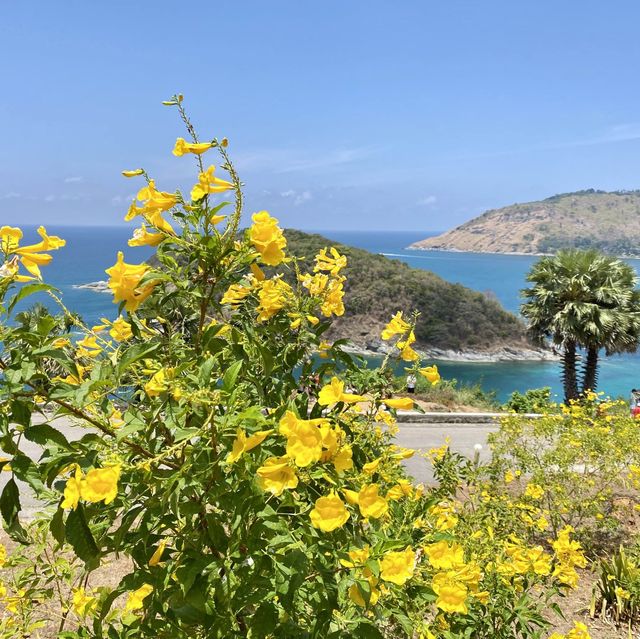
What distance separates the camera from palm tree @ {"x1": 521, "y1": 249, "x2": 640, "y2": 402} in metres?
13.3

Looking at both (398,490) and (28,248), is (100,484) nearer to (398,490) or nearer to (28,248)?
(28,248)

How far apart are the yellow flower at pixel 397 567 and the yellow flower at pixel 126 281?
789 millimetres

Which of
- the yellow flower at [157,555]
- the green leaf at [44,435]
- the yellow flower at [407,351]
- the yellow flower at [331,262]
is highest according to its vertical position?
the yellow flower at [331,262]

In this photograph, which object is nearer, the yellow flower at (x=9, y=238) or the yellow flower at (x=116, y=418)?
the yellow flower at (x=9, y=238)

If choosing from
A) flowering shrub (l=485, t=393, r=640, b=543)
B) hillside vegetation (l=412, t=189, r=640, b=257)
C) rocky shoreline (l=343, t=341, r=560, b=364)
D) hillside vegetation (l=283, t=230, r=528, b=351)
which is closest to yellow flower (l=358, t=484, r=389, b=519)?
flowering shrub (l=485, t=393, r=640, b=543)

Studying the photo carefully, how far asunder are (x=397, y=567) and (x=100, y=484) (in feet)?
2.10

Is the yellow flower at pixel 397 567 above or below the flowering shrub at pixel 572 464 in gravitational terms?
above

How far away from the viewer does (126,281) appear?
1.15m

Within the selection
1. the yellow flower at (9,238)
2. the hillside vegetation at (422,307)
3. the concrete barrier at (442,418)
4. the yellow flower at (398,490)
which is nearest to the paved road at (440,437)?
the concrete barrier at (442,418)

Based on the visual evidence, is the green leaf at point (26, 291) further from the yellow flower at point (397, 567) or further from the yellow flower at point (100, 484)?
the yellow flower at point (397, 567)

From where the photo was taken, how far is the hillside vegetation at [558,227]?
484ft

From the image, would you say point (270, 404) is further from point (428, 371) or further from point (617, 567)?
point (617, 567)

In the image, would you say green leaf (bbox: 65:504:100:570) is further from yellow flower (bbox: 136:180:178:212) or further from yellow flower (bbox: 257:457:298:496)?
yellow flower (bbox: 136:180:178:212)

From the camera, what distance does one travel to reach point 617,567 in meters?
4.37
